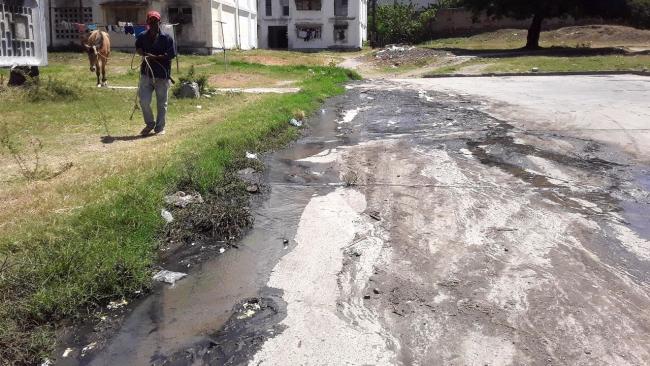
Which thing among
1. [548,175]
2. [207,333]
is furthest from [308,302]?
[548,175]

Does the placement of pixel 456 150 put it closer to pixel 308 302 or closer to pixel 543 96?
pixel 308 302

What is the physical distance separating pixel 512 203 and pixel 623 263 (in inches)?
63.4

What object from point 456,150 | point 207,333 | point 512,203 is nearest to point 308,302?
point 207,333

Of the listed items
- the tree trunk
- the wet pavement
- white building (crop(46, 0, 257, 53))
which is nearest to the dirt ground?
the tree trunk

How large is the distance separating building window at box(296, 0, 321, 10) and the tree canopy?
648 inches

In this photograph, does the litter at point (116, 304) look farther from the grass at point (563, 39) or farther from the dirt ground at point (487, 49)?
the grass at point (563, 39)

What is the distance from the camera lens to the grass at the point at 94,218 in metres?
3.64

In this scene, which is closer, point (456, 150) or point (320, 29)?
point (456, 150)

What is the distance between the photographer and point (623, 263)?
4.50 metres

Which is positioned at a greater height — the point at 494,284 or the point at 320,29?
the point at 320,29

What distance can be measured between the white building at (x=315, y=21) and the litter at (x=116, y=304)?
49.0 metres

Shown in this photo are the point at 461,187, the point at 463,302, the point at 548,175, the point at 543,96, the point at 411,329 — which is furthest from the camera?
the point at 543,96

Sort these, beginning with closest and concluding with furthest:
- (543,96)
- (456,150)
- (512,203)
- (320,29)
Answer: (512,203) < (456,150) < (543,96) < (320,29)

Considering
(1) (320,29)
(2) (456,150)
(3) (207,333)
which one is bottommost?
(3) (207,333)
